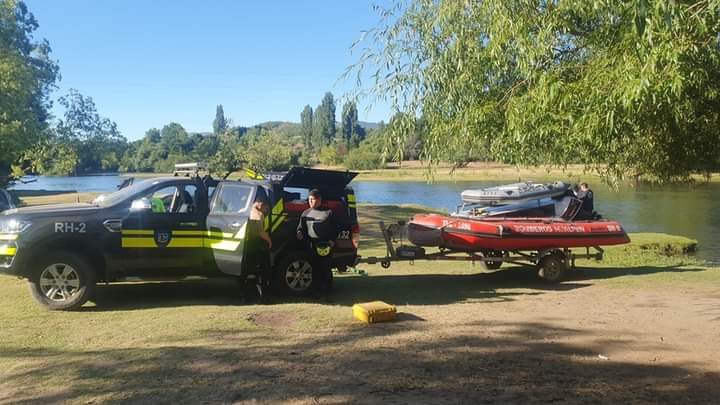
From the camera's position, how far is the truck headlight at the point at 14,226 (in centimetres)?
754

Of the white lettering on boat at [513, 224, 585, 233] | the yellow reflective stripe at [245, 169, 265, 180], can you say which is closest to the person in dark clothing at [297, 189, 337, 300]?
the yellow reflective stripe at [245, 169, 265, 180]

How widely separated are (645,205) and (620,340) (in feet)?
119

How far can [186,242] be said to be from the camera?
8.27 m

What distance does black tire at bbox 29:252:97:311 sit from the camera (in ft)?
25.0

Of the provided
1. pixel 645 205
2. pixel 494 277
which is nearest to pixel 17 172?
pixel 494 277

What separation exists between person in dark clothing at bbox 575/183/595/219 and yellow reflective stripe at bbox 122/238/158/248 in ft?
29.6

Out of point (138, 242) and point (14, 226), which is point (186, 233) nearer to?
point (138, 242)

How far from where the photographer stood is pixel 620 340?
651 centimetres

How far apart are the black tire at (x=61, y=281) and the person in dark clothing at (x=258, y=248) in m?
1.99

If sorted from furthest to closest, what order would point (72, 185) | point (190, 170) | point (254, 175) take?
point (72, 185) < point (254, 175) < point (190, 170)

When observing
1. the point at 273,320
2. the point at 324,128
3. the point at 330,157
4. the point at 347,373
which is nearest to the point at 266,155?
the point at 273,320

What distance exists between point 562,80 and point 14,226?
673 centimetres

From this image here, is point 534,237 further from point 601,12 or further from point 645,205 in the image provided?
point 645,205

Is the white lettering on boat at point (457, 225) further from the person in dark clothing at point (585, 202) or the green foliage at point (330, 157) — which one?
the green foliage at point (330, 157)
